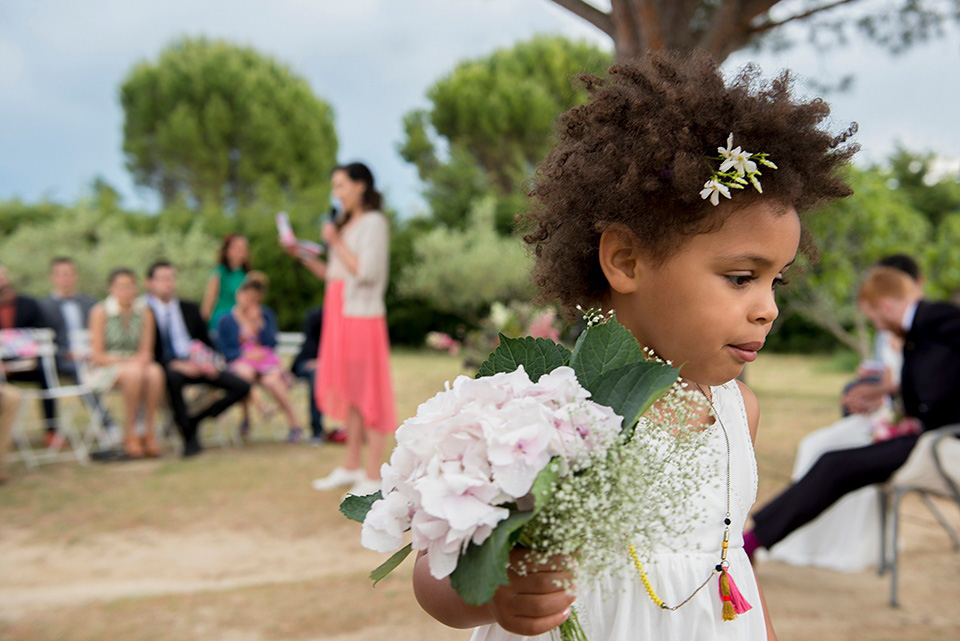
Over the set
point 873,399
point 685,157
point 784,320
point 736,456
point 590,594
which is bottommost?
point 784,320

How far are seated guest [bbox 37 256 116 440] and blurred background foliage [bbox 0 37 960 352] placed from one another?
14.6ft

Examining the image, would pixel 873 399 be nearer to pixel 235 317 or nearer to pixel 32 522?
Answer: pixel 32 522

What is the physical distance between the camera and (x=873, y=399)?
5.10 metres

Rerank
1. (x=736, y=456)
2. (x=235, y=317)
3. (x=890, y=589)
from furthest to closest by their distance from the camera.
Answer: (x=235, y=317) → (x=890, y=589) → (x=736, y=456)

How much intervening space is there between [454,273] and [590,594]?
54.6 ft

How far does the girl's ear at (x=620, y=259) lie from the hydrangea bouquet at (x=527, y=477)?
40 cm

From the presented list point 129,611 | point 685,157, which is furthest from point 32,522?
point 685,157

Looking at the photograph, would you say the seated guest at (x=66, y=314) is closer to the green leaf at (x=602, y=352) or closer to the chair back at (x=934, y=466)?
the chair back at (x=934, y=466)

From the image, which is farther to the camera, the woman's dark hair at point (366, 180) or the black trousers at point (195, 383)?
the black trousers at point (195, 383)

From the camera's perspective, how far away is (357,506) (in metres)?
1.30

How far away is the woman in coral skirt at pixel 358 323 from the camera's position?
19.0ft

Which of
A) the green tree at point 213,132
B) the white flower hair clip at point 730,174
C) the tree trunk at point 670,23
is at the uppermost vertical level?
the green tree at point 213,132

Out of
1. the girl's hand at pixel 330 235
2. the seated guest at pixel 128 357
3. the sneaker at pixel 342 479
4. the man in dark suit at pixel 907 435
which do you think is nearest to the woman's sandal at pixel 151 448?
the seated guest at pixel 128 357

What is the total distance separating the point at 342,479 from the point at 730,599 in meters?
5.06
